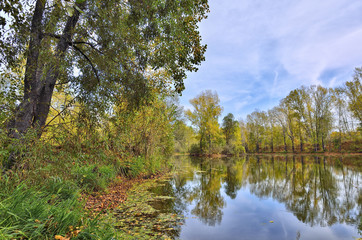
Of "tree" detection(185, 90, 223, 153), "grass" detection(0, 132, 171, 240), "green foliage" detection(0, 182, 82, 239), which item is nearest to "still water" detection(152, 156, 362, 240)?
"grass" detection(0, 132, 171, 240)

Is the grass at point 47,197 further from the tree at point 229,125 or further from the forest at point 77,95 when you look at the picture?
the tree at point 229,125

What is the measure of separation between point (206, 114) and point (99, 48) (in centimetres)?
2950

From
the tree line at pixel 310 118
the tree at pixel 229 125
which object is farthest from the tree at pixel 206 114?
the tree at pixel 229 125

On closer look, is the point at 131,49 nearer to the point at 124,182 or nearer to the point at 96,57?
the point at 96,57

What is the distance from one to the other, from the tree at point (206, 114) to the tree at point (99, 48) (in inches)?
1124

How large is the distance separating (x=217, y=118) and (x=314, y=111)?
61.5ft

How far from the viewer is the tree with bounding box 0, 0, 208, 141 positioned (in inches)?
176

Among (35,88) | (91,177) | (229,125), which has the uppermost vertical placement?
(229,125)

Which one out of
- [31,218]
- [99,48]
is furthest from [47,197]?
[99,48]

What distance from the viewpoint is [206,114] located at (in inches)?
1367

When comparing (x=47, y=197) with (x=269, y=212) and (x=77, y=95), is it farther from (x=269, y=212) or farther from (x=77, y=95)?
(x=269, y=212)

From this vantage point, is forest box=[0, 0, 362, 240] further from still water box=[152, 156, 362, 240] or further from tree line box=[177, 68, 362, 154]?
tree line box=[177, 68, 362, 154]

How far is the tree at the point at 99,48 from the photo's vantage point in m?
4.48

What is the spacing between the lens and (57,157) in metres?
4.70
